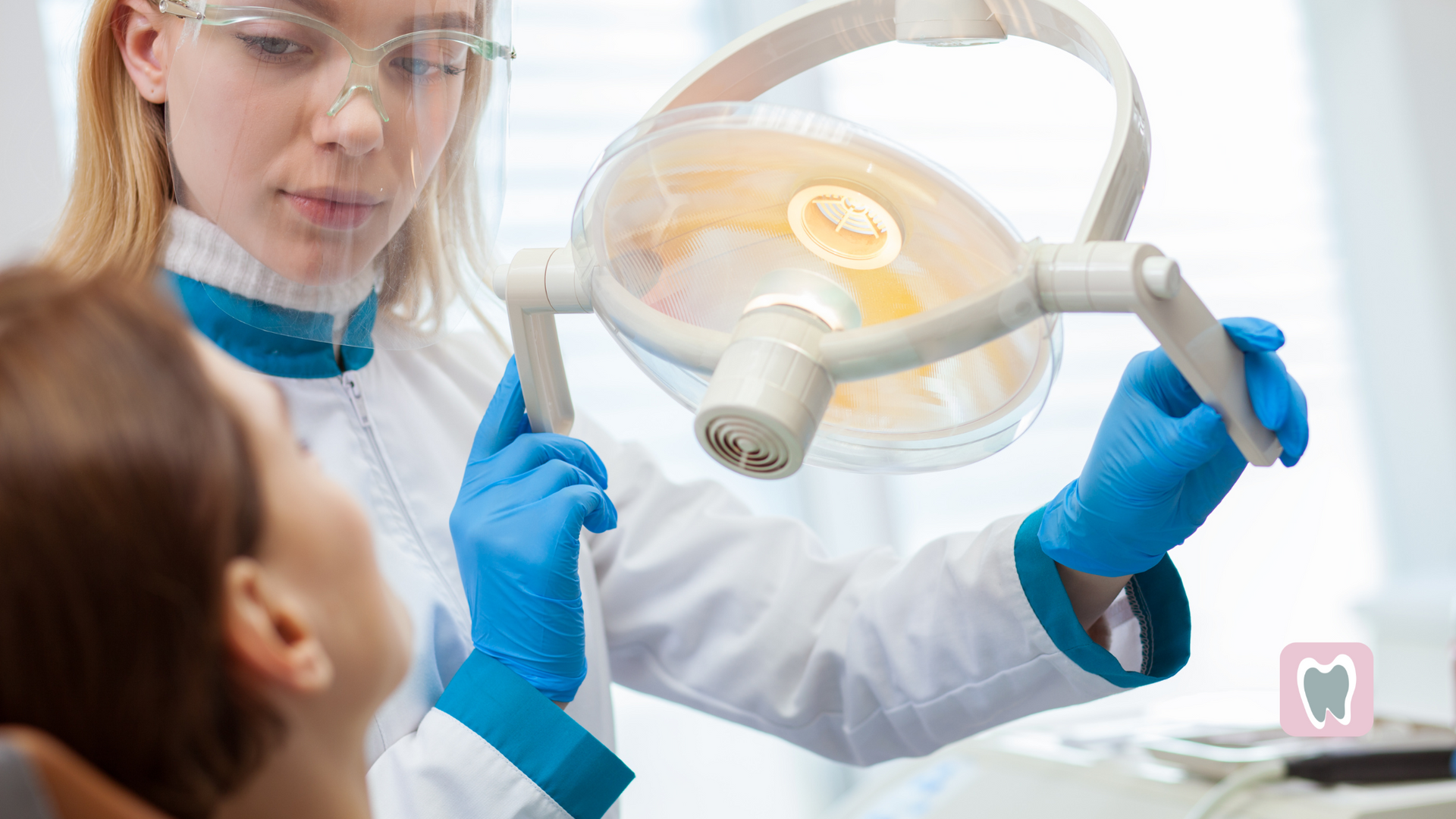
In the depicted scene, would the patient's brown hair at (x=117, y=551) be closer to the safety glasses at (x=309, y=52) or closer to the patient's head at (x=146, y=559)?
the patient's head at (x=146, y=559)

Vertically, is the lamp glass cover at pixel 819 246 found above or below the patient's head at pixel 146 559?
above

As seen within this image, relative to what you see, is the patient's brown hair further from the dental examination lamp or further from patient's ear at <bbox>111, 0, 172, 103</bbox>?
patient's ear at <bbox>111, 0, 172, 103</bbox>

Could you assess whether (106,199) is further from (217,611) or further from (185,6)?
(217,611)

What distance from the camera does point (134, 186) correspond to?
3.12 ft

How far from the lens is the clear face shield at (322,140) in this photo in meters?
0.83

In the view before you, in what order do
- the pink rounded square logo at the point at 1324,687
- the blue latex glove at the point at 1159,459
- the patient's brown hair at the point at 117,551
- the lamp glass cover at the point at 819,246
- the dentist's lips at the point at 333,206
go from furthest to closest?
1. the pink rounded square logo at the point at 1324,687
2. the dentist's lips at the point at 333,206
3. the blue latex glove at the point at 1159,459
4. the lamp glass cover at the point at 819,246
5. the patient's brown hair at the point at 117,551

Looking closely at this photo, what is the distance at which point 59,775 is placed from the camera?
41 cm

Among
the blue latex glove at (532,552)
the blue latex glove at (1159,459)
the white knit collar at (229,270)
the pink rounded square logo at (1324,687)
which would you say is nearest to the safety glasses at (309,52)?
the white knit collar at (229,270)

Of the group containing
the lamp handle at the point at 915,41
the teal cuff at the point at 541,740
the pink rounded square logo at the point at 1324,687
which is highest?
the lamp handle at the point at 915,41

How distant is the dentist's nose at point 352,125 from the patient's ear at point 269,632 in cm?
44

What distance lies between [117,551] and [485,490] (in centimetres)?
51

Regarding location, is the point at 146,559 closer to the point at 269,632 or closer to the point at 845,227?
the point at 269,632

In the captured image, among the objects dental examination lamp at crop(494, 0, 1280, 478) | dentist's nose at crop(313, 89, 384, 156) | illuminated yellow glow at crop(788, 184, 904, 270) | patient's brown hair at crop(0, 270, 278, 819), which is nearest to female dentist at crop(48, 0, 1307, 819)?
dentist's nose at crop(313, 89, 384, 156)

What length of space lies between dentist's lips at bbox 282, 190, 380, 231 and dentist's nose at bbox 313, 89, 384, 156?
0.04 m
